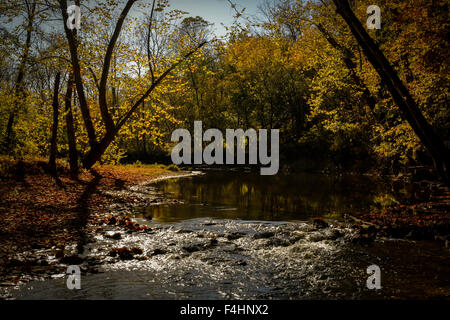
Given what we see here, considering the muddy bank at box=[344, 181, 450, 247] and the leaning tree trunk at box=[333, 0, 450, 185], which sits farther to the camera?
the leaning tree trunk at box=[333, 0, 450, 185]

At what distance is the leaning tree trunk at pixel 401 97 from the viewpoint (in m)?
8.48

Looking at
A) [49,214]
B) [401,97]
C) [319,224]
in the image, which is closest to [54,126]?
[49,214]

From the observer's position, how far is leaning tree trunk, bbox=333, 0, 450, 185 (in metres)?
8.48

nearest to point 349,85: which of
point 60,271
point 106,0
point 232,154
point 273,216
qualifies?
point 273,216

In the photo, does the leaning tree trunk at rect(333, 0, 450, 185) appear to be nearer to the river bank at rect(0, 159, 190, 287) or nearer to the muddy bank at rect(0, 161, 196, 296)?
the river bank at rect(0, 159, 190, 287)

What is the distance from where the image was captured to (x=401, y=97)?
8.73m

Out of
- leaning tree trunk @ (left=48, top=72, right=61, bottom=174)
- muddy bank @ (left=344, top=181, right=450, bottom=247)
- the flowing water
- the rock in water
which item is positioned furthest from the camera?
leaning tree trunk @ (left=48, top=72, right=61, bottom=174)

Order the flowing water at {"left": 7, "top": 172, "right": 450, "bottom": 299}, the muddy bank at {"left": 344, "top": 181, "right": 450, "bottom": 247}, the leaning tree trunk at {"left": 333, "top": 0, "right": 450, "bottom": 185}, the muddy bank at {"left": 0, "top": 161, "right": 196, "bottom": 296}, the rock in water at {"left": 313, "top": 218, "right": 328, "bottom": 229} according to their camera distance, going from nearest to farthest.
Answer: the flowing water at {"left": 7, "top": 172, "right": 450, "bottom": 299}, the muddy bank at {"left": 0, "top": 161, "right": 196, "bottom": 296}, the muddy bank at {"left": 344, "top": 181, "right": 450, "bottom": 247}, the leaning tree trunk at {"left": 333, "top": 0, "right": 450, "bottom": 185}, the rock in water at {"left": 313, "top": 218, "right": 328, "bottom": 229}

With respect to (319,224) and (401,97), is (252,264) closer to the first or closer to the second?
(319,224)

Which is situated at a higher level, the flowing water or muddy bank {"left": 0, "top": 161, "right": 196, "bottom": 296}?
muddy bank {"left": 0, "top": 161, "right": 196, "bottom": 296}

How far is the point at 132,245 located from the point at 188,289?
257cm

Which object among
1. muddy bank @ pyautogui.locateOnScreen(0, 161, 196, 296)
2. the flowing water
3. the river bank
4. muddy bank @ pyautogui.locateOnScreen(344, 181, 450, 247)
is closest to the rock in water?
the flowing water

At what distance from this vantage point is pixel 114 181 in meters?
17.2
